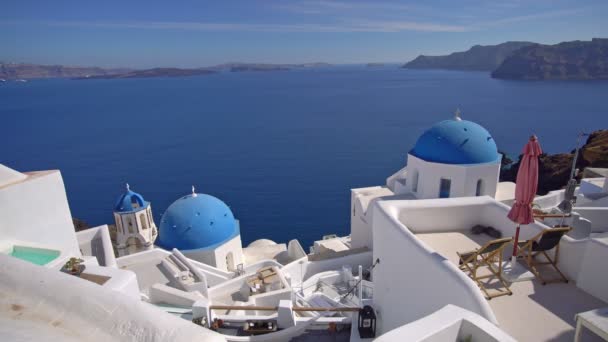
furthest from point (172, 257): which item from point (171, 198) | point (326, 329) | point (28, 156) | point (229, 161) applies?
point (28, 156)

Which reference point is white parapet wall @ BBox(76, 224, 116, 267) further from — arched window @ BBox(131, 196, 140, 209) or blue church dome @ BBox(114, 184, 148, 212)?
arched window @ BBox(131, 196, 140, 209)

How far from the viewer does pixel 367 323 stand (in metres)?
7.80

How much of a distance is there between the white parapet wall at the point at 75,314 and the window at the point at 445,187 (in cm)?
1571

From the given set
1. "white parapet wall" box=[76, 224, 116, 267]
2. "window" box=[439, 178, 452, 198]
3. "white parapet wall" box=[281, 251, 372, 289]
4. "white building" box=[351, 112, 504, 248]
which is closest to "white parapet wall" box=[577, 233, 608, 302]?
"white building" box=[351, 112, 504, 248]

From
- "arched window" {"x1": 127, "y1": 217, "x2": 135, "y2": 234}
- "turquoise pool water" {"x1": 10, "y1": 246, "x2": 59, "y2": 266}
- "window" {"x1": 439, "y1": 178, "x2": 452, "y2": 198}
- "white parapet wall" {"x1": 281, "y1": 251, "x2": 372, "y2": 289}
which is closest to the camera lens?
"turquoise pool water" {"x1": 10, "y1": 246, "x2": 59, "y2": 266}

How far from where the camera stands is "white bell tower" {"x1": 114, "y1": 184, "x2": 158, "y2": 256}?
20.7 m

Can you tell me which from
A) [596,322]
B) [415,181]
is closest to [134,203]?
[415,181]

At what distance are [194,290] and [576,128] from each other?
71291mm

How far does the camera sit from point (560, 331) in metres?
4.73

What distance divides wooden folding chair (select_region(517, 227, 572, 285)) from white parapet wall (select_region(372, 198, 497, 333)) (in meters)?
1.65

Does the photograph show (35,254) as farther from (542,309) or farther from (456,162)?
(456,162)

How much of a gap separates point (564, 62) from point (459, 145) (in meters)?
172

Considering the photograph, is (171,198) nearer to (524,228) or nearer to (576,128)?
(524,228)

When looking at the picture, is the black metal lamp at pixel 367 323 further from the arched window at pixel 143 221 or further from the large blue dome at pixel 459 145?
the arched window at pixel 143 221
